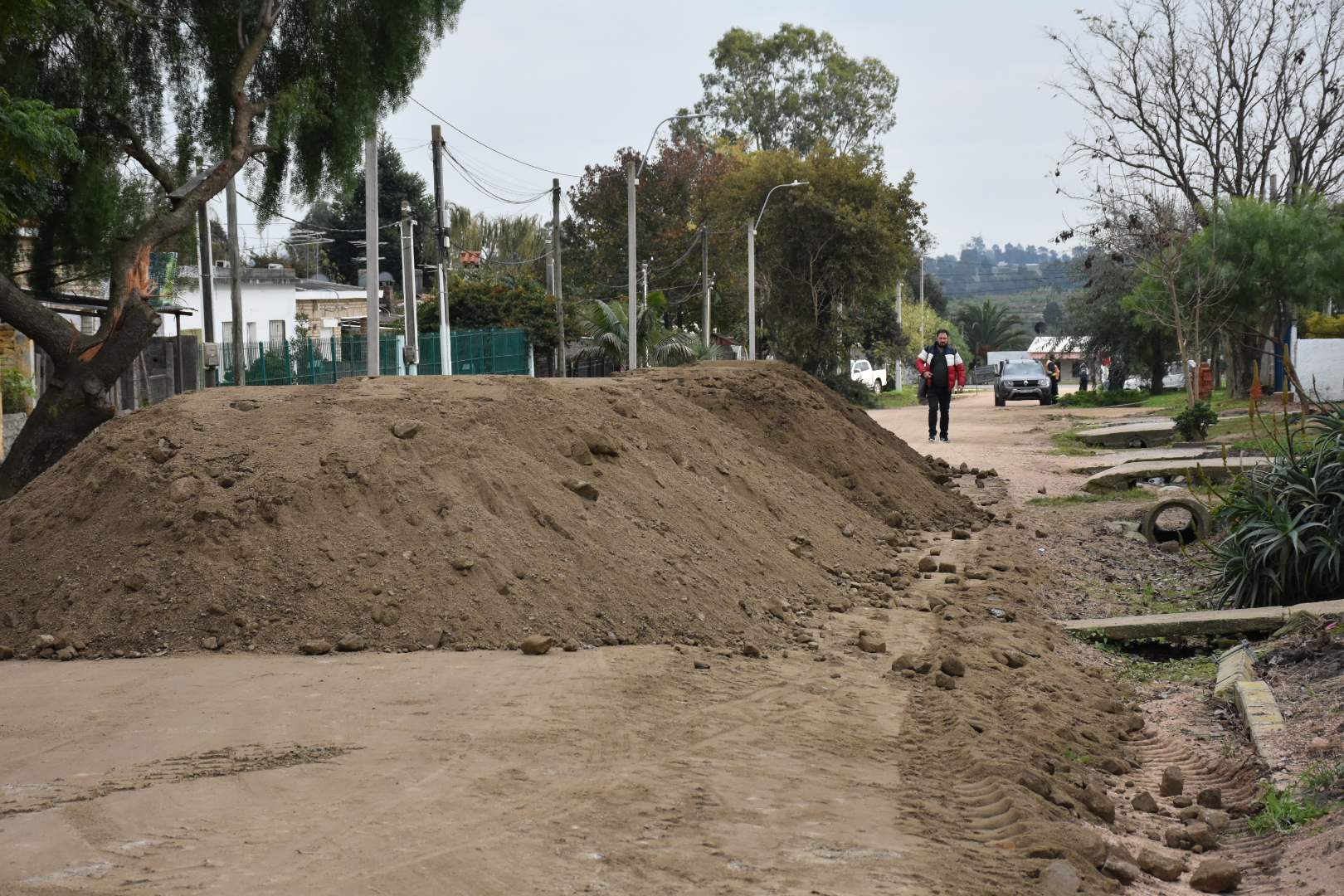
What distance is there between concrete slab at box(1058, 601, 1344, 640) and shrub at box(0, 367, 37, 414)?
56.6 feet

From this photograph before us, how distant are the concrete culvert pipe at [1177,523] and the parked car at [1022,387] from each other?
92.3 ft

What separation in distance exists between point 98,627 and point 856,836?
15.5 feet

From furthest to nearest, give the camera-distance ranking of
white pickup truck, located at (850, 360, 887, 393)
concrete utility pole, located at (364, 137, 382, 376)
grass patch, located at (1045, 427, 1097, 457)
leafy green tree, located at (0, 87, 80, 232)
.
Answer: white pickup truck, located at (850, 360, 887, 393)
grass patch, located at (1045, 427, 1097, 457)
concrete utility pole, located at (364, 137, 382, 376)
leafy green tree, located at (0, 87, 80, 232)

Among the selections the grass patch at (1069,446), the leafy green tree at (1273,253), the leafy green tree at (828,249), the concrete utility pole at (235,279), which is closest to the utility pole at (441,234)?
the concrete utility pole at (235,279)

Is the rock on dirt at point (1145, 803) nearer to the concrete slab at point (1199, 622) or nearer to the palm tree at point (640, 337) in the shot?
the concrete slab at point (1199, 622)

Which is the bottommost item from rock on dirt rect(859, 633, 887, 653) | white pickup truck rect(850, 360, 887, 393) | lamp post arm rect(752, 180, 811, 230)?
rock on dirt rect(859, 633, 887, 653)

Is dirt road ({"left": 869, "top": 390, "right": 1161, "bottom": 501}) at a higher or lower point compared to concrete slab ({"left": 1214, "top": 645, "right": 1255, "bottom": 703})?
higher

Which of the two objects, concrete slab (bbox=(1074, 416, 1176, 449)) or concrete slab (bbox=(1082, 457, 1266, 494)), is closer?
concrete slab (bbox=(1082, 457, 1266, 494))

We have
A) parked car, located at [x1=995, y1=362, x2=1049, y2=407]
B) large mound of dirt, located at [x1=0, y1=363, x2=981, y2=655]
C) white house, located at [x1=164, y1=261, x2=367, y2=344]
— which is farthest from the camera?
parked car, located at [x1=995, y1=362, x2=1049, y2=407]

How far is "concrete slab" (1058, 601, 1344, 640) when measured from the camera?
7070mm

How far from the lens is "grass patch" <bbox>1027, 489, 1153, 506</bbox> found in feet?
44.7

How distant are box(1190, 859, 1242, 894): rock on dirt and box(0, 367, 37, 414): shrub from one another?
19223mm

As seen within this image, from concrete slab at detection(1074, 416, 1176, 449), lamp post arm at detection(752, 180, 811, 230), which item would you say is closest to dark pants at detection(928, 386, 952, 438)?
concrete slab at detection(1074, 416, 1176, 449)

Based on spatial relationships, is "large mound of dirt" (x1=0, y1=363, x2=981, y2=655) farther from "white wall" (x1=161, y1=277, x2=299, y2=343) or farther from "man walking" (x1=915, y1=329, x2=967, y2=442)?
"white wall" (x1=161, y1=277, x2=299, y2=343)
